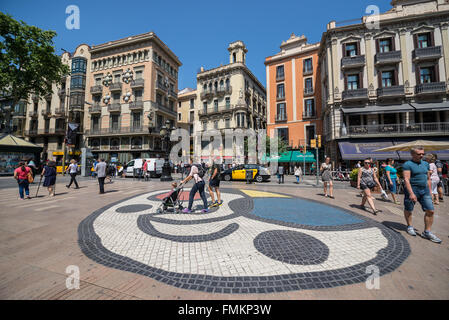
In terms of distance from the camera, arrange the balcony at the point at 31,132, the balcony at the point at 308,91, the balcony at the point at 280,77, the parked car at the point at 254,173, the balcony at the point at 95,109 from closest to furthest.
A: the parked car at the point at 254,173
the balcony at the point at 308,91
the balcony at the point at 280,77
the balcony at the point at 95,109
the balcony at the point at 31,132

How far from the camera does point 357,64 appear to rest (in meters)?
19.0

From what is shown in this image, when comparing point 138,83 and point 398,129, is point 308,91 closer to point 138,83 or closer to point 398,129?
point 398,129

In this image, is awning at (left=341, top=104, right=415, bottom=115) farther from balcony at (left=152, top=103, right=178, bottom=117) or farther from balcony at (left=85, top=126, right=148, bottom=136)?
balcony at (left=85, top=126, right=148, bottom=136)

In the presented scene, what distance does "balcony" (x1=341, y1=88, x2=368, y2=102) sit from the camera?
1864 centimetres

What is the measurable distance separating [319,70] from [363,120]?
9939 millimetres

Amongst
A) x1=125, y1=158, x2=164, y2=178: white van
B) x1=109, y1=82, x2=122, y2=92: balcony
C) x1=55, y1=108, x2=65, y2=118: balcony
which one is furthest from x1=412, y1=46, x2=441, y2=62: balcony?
x1=55, y1=108, x2=65, y2=118: balcony

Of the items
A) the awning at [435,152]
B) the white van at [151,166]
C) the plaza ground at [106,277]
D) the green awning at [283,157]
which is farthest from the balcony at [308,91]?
the plaza ground at [106,277]

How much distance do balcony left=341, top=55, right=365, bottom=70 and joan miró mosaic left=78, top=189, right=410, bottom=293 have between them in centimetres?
2099

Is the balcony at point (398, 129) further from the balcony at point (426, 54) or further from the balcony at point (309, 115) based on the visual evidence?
the balcony at point (426, 54)

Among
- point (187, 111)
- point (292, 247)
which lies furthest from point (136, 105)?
point (292, 247)

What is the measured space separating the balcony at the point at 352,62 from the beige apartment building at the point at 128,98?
2669 cm

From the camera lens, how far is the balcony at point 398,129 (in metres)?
17.4
